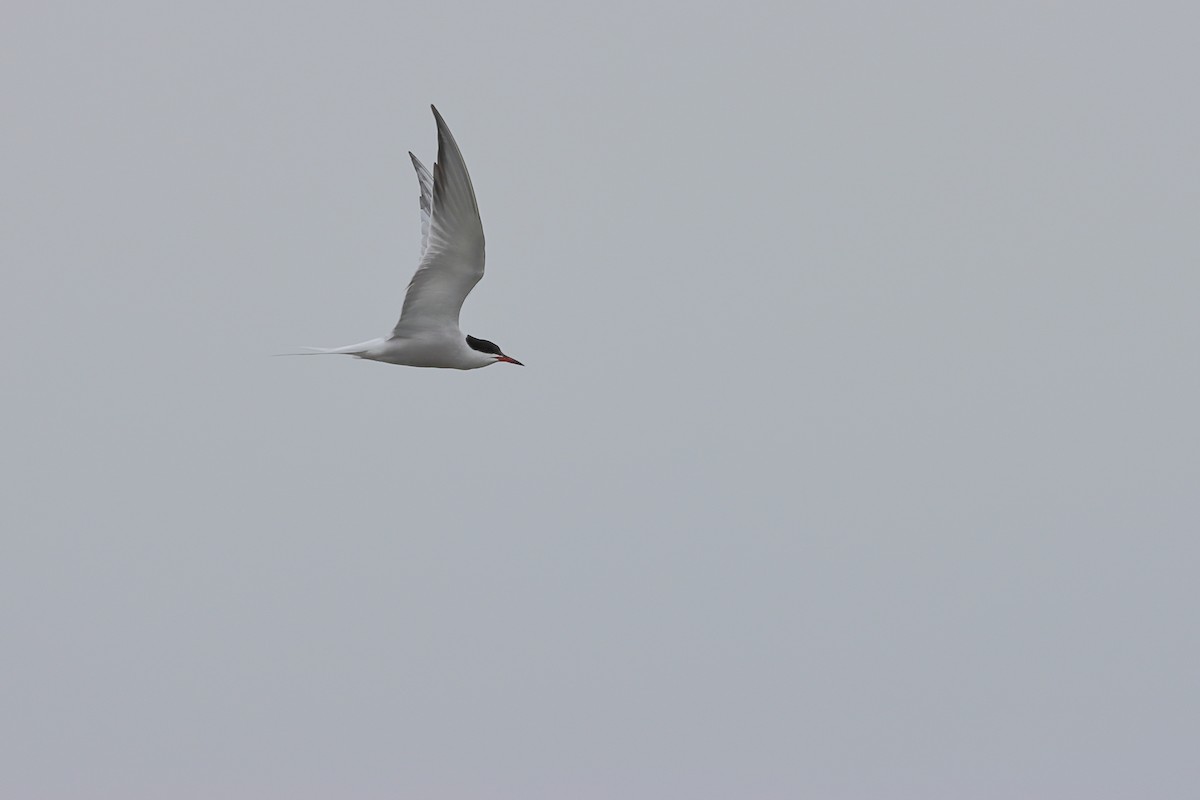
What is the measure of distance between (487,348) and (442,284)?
4.70ft

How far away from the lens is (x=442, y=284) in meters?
14.0

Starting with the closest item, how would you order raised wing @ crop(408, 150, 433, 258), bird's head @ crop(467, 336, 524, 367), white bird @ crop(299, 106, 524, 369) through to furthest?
1. white bird @ crop(299, 106, 524, 369)
2. raised wing @ crop(408, 150, 433, 258)
3. bird's head @ crop(467, 336, 524, 367)

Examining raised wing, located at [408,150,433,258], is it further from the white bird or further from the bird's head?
the bird's head

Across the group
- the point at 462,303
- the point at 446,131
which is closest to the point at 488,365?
the point at 462,303

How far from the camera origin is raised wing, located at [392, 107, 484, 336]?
498 inches

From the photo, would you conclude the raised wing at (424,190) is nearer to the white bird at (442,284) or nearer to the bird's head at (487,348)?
the white bird at (442,284)

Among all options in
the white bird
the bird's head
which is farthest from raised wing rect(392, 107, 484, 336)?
the bird's head

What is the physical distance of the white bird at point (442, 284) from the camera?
1298 cm

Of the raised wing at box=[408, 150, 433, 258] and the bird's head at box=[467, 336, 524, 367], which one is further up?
the raised wing at box=[408, 150, 433, 258]

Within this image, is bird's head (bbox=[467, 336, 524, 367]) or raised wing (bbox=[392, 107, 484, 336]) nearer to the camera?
raised wing (bbox=[392, 107, 484, 336])

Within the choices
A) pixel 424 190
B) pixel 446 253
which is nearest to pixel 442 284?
pixel 446 253

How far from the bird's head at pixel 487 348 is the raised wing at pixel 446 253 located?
2.42ft

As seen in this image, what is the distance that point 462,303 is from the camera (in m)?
14.3

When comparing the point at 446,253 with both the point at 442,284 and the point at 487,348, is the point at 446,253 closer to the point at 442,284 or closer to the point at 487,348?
the point at 442,284
